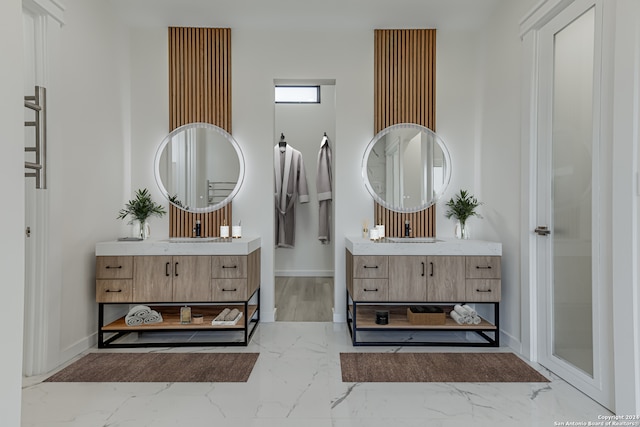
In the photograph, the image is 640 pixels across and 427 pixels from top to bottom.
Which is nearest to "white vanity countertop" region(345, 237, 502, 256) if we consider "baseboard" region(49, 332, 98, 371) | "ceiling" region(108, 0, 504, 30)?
"ceiling" region(108, 0, 504, 30)

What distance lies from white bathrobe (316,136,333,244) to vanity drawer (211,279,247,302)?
2.82 m

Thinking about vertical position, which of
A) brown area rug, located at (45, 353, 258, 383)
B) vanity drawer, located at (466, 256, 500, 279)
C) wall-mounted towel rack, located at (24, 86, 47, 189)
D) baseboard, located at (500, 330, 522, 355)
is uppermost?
wall-mounted towel rack, located at (24, 86, 47, 189)

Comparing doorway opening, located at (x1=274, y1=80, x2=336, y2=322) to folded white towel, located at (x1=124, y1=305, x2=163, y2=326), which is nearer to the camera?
folded white towel, located at (x1=124, y1=305, x2=163, y2=326)

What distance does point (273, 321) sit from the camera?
3.66 metres

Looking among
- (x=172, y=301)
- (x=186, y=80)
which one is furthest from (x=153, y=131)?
(x=172, y=301)

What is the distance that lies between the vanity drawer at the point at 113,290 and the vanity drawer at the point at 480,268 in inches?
96.8

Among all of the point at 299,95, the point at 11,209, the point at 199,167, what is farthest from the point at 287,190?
the point at 11,209

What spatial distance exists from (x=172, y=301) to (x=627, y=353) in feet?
8.87

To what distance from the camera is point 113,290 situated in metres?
2.93

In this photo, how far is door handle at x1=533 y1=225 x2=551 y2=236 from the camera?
257cm

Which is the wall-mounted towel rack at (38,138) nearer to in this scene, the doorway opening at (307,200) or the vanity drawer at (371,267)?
the vanity drawer at (371,267)

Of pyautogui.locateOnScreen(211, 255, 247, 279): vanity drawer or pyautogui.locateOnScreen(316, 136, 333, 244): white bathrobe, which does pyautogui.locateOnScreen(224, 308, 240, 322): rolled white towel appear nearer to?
pyautogui.locateOnScreen(211, 255, 247, 279): vanity drawer

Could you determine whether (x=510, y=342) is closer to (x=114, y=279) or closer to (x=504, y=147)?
(x=504, y=147)

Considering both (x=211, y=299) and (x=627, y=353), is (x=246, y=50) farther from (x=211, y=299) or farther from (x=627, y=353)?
(x=627, y=353)
